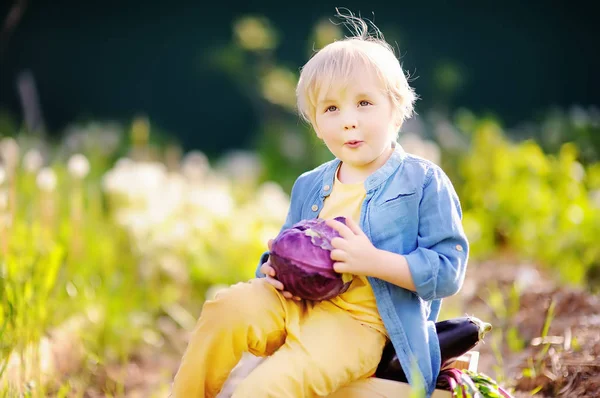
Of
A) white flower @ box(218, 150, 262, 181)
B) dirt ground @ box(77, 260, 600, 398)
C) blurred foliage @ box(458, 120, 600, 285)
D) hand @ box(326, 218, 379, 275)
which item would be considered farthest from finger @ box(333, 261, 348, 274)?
white flower @ box(218, 150, 262, 181)

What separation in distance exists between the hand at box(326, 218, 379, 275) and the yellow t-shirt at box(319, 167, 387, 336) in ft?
0.31

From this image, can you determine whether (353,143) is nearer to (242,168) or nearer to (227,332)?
(227,332)

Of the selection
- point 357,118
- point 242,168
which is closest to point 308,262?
point 357,118

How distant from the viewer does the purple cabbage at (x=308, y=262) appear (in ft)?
7.00

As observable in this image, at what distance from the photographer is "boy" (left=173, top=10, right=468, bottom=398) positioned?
212 cm

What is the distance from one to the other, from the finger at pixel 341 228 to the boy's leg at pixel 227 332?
0.29 m

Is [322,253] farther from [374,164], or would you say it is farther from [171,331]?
[171,331]

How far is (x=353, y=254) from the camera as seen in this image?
2.11 meters

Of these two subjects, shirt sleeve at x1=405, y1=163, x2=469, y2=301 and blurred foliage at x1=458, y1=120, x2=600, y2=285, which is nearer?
shirt sleeve at x1=405, y1=163, x2=469, y2=301

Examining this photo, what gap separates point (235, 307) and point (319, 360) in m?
0.30

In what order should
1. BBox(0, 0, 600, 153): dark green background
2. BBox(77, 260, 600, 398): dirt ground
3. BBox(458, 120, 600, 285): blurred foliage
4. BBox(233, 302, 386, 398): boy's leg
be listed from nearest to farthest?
BBox(233, 302, 386, 398): boy's leg → BBox(77, 260, 600, 398): dirt ground → BBox(458, 120, 600, 285): blurred foliage → BBox(0, 0, 600, 153): dark green background

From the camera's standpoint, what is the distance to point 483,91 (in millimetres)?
8633

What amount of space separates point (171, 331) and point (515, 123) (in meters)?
5.62

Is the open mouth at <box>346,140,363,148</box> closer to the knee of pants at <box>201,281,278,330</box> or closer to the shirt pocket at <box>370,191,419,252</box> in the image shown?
the shirt pocket at <box>370,191,419,252</box>
